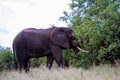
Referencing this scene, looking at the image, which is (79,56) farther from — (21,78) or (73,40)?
(21,78)

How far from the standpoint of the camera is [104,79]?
9.39 metres

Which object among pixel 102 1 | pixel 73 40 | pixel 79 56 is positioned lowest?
pixel 79 56

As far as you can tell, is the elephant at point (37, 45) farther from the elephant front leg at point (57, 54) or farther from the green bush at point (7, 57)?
the green bush at point (7, 57)

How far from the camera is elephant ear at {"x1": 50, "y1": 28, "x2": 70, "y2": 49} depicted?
578 inches

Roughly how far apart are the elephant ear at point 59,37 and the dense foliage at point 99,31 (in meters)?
0.58

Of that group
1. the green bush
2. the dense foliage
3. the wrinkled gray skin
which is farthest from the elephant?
the green bush

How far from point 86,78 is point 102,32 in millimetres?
4390

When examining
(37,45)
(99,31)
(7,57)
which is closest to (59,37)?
(37,45)

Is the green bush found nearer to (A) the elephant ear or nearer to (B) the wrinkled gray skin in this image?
(B) the wrinkled gray skin

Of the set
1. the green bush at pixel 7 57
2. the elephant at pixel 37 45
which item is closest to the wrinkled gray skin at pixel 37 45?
the elephant at pixel 37 45

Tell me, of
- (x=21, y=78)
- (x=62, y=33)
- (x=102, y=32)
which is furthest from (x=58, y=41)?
(x=21, y=78)

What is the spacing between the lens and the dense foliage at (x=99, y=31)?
42.6ft

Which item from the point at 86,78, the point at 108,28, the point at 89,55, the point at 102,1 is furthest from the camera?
the point at 89,55

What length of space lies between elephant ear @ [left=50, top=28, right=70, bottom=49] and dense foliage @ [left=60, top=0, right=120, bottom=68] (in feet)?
1.91
